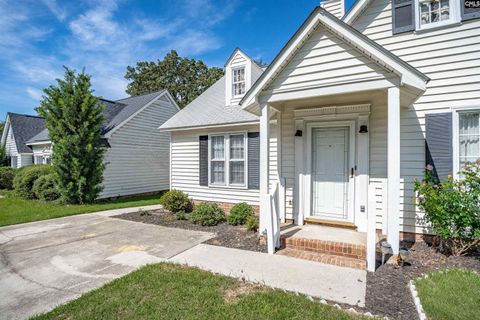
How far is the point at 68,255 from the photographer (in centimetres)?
486

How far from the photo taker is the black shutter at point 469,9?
484cm

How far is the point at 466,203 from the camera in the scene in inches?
163

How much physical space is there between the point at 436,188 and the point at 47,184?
50.0 ft

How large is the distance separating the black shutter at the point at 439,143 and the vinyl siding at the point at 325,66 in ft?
6.14

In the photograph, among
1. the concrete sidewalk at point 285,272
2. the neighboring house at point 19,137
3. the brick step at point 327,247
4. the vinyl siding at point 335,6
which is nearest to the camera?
the concrete sidewalk at point 285,272

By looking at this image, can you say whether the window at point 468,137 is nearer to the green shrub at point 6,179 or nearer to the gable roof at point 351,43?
the gable roof at point 351,43

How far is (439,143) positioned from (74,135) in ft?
42.4

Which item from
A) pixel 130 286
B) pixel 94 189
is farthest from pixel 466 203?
pixel 94 189

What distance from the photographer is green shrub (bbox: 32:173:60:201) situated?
1159 centimetres

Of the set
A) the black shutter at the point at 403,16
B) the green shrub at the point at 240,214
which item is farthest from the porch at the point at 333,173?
the black shutter at the point at 403,16

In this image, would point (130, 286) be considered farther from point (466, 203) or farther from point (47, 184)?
point (47, 184)

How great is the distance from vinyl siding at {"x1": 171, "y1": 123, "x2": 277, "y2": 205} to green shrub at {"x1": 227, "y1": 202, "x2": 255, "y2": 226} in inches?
22.9

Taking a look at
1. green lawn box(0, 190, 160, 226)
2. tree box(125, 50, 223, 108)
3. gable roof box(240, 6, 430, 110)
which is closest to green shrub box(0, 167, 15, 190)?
green lawn box(0, 190, 160, 226)

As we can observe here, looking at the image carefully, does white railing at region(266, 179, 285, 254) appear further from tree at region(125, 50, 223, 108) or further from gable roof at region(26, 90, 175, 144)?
tree at region(125, 50, 223, 108)
